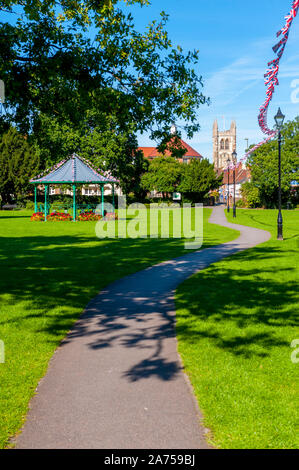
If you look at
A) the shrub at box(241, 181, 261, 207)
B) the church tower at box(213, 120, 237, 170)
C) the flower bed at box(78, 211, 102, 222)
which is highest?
the church tower at box(213, 120, 237, 170)

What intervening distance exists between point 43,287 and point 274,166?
68.8m

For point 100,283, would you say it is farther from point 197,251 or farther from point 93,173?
point 93,173

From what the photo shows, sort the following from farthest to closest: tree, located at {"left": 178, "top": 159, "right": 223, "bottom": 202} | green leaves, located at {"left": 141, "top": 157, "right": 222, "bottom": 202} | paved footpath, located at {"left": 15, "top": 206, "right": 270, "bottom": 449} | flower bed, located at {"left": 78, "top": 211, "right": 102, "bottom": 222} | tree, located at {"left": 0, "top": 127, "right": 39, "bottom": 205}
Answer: tree, located at {"left": 178, "top": 159, "right": 223, "bottom": 202} → green leaves, located at {"left": 141, "top": 157, "right": 222, "bottom": 202} → tree, located at {"left": 0, "top": 127, "right": 39, "bottom": 205} → flower bed, located at {"left": 78, "top": 211, "right": 102, "bottom": 222} → paved footpath, located at {"left": 15, "top": 206, "right": 270, "bottom": 449}

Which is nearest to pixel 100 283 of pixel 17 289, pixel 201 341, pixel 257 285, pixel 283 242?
pixel 17 289

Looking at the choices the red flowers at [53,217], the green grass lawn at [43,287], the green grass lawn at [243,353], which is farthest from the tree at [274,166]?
the green grass lawn at [243,353]

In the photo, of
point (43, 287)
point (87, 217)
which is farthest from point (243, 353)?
point (87, 217)

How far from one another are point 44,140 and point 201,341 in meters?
8.35

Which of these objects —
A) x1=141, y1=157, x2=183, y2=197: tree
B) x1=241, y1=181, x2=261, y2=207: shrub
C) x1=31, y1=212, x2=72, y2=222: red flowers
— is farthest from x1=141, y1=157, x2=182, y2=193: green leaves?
x1=31, y1=212, x2=72, y2=222: red flowers

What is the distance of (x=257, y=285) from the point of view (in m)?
10.7

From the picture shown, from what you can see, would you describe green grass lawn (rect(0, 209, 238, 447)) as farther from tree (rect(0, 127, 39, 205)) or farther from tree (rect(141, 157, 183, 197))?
tree (rect(141, 157, 183, 197))

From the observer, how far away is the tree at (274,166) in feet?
238

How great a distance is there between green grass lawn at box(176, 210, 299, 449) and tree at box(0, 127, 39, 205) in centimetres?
5559

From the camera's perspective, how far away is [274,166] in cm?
7319

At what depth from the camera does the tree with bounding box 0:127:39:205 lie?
6216cm
